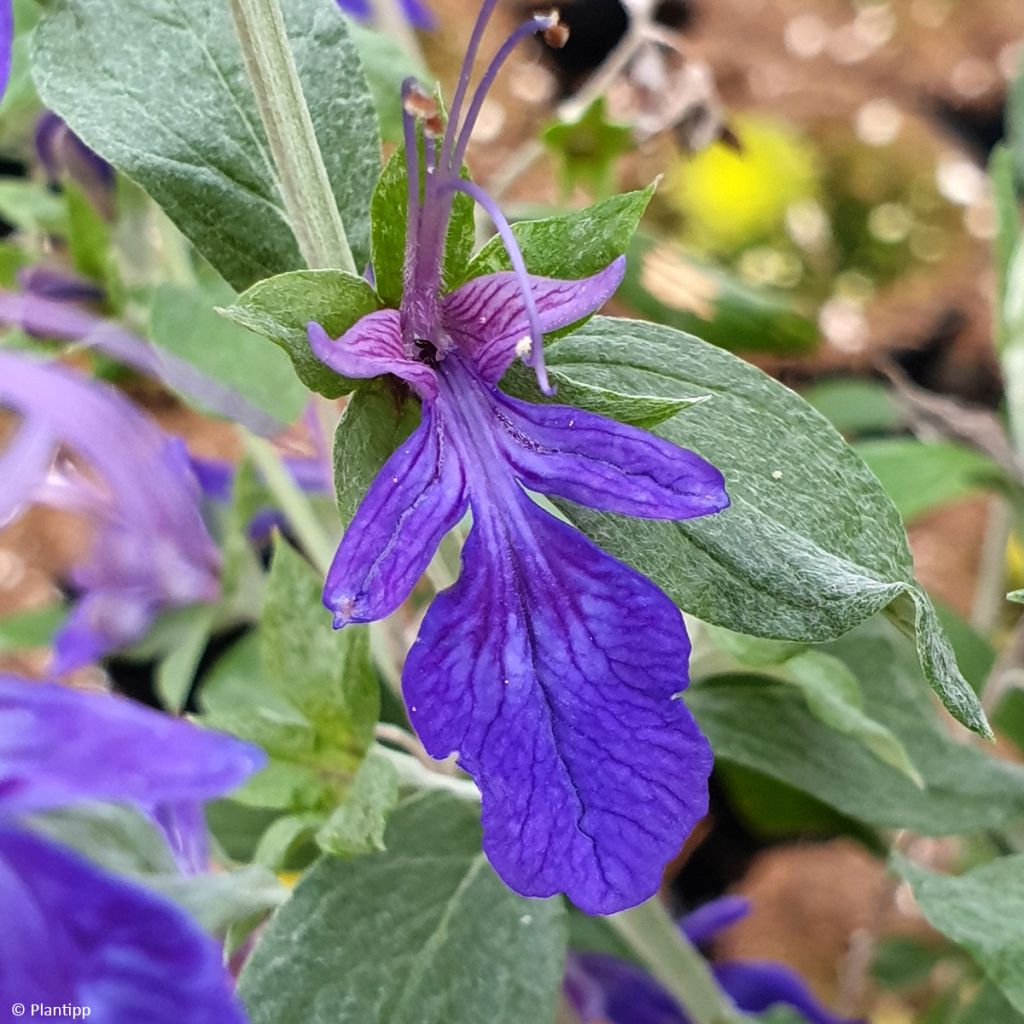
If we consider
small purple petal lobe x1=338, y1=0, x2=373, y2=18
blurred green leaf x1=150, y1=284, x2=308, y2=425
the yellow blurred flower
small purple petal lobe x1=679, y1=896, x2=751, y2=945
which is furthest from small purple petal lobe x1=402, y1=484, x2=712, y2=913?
the yellow blurred flower

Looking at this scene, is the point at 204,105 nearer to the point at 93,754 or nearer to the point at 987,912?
the point at 93,754

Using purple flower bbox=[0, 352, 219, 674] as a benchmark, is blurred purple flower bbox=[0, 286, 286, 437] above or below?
below

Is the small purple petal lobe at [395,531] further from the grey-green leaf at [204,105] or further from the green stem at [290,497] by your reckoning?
the green stem at [290,497]

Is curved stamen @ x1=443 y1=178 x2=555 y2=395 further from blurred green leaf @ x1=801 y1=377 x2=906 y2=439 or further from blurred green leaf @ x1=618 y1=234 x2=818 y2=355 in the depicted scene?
blurred green leaf @ x1=801 y1=377 x2=906 y2=439

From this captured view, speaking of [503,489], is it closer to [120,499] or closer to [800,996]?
[120,499]

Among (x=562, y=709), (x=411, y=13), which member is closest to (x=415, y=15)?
(x=411, y=13)

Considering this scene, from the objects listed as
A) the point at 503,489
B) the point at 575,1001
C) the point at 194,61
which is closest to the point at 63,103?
the point at 194,61
